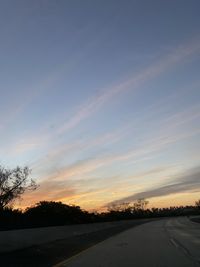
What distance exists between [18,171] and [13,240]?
51099 mm

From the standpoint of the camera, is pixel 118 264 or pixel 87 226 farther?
pixel 87 226

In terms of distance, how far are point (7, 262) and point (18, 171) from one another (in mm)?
56756

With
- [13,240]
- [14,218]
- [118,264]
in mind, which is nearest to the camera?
[118,264]

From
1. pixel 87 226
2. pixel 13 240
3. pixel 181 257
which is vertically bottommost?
pixel 181 257

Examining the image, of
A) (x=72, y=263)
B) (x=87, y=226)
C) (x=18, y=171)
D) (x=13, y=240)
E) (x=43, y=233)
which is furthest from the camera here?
(x=18, y=171)

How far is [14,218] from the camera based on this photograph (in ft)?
134

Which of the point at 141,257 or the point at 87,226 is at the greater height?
the point at 87,226

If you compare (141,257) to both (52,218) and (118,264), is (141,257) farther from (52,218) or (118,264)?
(52,218)

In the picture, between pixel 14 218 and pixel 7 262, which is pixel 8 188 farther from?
pixel 7 262

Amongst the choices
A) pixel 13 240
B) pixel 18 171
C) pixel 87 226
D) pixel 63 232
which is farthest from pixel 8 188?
pixel 13 240

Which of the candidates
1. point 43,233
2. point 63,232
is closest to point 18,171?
point 63,232

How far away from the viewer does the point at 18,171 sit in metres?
75.2

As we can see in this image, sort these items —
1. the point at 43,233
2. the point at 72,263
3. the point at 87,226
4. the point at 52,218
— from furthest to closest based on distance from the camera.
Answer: the point at 52,218, the point at 87,226, the point at 43,233, the point at 72,263

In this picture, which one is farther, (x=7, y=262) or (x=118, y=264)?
(x=7, y=262)
